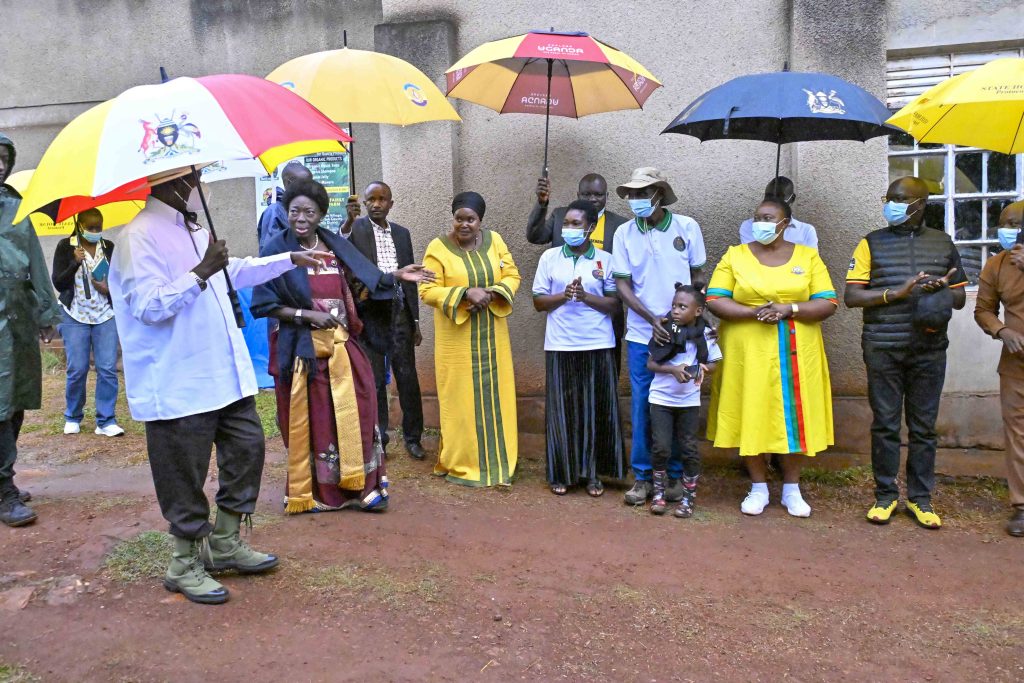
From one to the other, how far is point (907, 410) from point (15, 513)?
5.11m

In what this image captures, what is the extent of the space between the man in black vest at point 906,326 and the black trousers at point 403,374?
2911mm

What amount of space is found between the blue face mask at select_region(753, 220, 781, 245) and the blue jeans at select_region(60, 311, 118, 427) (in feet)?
16.3

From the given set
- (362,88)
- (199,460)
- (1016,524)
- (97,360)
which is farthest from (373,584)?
(97,360)

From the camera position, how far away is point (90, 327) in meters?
7.19

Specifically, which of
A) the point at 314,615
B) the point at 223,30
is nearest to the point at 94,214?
the point at 223,30

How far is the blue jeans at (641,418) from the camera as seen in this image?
5.59m

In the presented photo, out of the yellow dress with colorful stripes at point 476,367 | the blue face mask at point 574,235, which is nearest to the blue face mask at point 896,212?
the blue face mask at point 574,235

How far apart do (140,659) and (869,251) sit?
427 cm

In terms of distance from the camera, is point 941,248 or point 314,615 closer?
point 314,615

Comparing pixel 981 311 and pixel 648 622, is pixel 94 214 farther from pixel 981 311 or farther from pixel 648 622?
pixel 981 311

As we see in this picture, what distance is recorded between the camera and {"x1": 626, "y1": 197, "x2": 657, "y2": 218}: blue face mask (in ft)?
17.8

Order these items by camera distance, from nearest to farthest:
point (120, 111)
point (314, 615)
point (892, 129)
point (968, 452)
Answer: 1. point (120, 111)
2. point (314, 615)
3. point (892, 129)
4. point (968, 452)

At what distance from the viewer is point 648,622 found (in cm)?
396

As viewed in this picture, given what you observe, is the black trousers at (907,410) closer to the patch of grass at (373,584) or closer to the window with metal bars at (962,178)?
the window with metal bars at (962,178)
